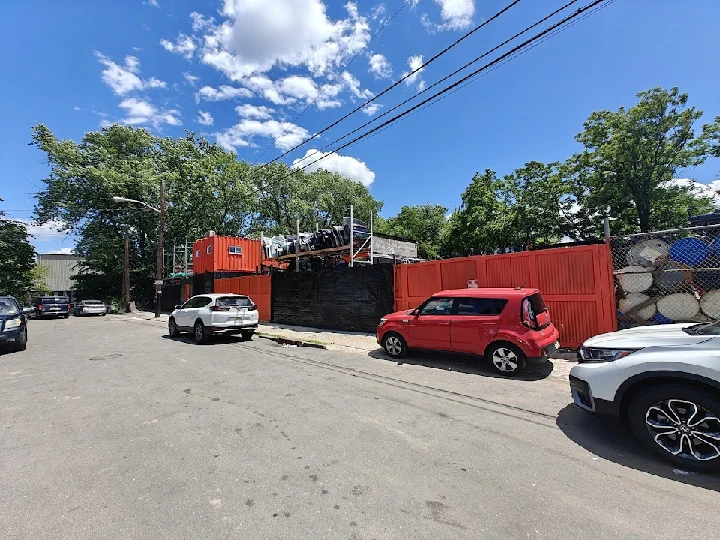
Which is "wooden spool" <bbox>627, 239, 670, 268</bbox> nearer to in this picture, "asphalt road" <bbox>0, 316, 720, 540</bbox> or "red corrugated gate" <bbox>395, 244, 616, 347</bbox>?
"red corrugated gate" <bbox>395, 244, 616, 347</bbox>

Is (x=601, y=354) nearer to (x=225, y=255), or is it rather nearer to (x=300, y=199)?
(x=225, y=255)

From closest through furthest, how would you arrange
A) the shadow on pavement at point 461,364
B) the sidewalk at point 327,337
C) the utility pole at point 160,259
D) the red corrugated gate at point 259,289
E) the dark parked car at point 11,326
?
the shadow on pavement at point 461,364 < the dark parked car at point 11,326 < the sidewalk at point 327,337 < the red corrugated gate at point 259,289 < the utility pole at point 160,259

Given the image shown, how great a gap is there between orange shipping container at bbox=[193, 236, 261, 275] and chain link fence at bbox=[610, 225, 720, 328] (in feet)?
67.3

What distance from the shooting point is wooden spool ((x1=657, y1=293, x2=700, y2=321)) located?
6.88 meters

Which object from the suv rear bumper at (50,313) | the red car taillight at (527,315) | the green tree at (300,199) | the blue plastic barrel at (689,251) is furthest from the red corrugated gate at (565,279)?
the green tree at (300,199)

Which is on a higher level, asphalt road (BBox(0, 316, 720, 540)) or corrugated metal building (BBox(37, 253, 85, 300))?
corrugated metal building (BBox(37, 253, 85, 300))

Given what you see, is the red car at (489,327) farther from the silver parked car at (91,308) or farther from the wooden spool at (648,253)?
the silver parked car at (91,308)

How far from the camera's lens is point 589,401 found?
3.76m

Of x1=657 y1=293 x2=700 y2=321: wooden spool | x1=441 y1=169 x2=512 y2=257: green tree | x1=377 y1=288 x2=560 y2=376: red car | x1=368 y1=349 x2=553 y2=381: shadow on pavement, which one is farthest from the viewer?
x1=441 y1=169 x2=512 y2=257: green tree

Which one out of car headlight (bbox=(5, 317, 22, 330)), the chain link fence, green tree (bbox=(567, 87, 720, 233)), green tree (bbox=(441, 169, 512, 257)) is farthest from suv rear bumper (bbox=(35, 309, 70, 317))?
green tree (bbox=(567, 87, 720, 233))

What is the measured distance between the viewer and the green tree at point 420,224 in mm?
46881

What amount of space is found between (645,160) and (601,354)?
27068 millimetres

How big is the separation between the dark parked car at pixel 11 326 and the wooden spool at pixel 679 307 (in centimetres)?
1583

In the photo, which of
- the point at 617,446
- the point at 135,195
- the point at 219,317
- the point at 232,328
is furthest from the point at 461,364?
the point at 135,195
